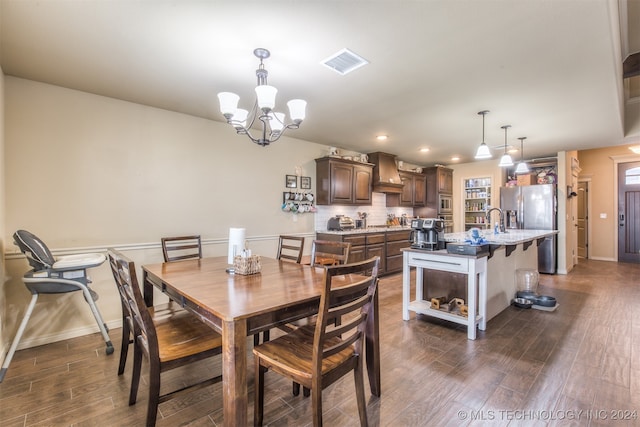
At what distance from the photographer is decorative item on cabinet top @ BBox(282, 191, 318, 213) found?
463cm

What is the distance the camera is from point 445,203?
7195 millimetres

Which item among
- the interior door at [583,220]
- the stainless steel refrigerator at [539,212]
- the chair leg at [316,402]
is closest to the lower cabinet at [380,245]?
the stainless steel refrigerator at [539,212]

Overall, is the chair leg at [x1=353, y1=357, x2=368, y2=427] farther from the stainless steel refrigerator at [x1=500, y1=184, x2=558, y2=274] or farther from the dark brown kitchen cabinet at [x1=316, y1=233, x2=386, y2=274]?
the stainless steel refrigerator at [x1=500, y1=184, x2=558, y2=274]

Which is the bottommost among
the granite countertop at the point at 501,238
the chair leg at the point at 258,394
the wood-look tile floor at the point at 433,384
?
the wood-look tile floor at the point at 433,384

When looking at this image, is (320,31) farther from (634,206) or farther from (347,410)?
(634,206)

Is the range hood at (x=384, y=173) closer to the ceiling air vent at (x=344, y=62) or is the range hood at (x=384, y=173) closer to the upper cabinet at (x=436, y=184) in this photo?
the upper cabinet at (x=436, y=184)

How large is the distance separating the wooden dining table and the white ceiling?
1.65 metres

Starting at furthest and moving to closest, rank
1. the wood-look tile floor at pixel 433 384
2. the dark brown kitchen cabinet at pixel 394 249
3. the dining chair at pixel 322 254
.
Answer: the dark brown kitchen cabinet at pixel 394 249 < the dining chair at pixel 322 254 < the wood-look tile floor at pixel 433 384

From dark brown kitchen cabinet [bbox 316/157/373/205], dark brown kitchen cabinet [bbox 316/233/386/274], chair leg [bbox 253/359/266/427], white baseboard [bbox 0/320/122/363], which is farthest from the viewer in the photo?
dark brown kitchen cabinet [bbox 316/157/373/205]

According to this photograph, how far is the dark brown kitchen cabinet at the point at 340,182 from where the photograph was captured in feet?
16.2

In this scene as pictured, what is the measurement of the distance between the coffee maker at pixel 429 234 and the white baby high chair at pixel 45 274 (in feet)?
10.4

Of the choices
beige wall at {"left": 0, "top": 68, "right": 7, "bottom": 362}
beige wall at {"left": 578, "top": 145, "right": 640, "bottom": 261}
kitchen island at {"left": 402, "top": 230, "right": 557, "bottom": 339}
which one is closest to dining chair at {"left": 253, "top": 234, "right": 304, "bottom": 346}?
kitchen island at {"left": 402, "top": 230, "right": 557, "bottom": 339}

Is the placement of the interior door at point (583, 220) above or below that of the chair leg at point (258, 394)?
above

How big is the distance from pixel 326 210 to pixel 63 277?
3.72m
